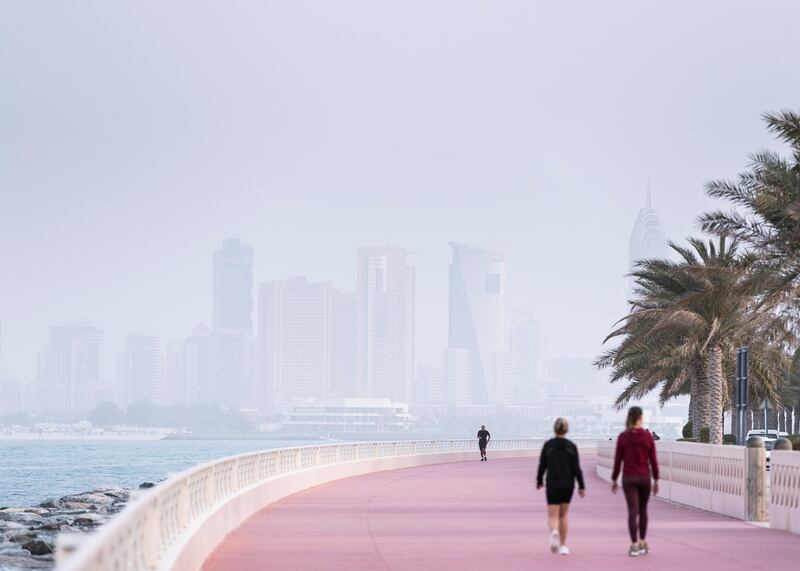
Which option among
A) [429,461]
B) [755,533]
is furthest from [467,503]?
[429,461]

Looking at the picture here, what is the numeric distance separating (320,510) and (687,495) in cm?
710

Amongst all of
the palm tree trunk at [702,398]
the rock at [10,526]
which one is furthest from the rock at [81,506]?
the palm tree trunk at [702,398]

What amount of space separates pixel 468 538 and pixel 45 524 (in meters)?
31.8

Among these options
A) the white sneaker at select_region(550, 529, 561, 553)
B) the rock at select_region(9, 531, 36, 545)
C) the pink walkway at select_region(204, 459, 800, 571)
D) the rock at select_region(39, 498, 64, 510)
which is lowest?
the rock at select_region(39, 498, 64, 510)

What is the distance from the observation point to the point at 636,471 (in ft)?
56.5

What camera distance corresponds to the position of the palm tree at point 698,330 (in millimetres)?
44469

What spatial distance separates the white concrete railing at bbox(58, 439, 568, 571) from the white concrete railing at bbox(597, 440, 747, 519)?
313 inches

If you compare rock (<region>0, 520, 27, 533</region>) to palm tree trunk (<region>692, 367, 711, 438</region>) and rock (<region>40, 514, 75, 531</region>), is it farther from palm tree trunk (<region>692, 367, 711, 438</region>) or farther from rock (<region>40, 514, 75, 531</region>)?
palm tree trunk (<region>692, 367, 711, 438</region>)

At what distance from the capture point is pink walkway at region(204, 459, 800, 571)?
16328 millimetres

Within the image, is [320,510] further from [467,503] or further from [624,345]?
[624,345]

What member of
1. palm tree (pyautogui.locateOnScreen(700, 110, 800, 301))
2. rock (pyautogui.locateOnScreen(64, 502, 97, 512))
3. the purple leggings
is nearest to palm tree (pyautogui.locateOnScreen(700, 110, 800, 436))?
palm tree (pyautogui.locateOnScreen(700, 110, 800, 301))

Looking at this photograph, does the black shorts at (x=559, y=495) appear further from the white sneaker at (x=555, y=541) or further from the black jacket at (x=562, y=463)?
the white sneaker at (x=555, y=541)

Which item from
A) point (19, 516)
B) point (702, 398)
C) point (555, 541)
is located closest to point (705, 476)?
point (555, 541)

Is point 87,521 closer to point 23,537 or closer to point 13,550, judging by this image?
point 23,537
